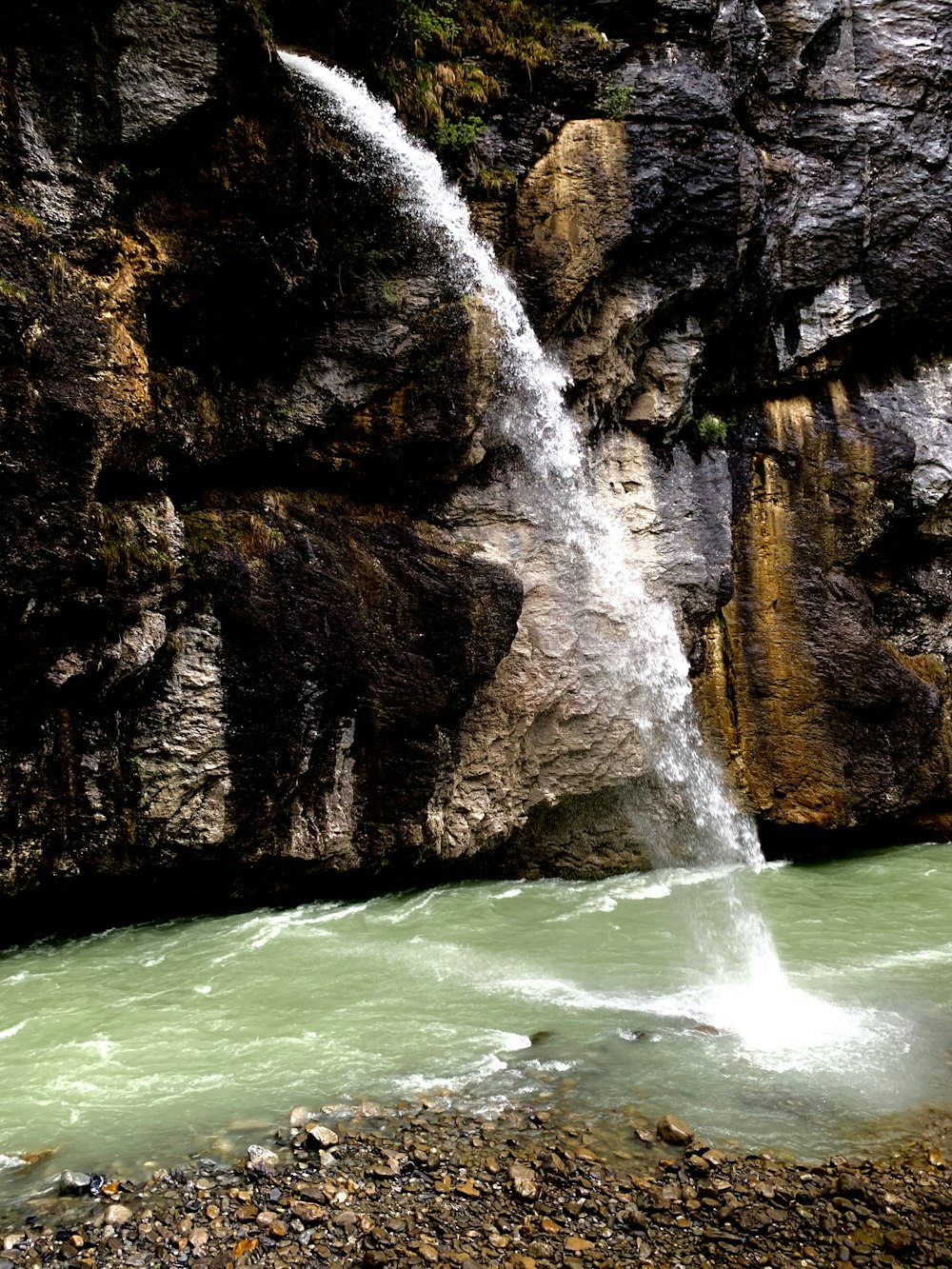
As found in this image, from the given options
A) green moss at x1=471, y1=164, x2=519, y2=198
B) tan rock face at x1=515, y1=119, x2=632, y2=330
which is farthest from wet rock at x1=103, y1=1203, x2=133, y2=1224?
green moss at x1=471, y1=164, x2=519, y2=198

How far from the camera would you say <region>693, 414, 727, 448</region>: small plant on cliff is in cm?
1182

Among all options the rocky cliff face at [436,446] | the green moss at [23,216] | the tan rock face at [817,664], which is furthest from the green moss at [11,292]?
the tan rock face at [817,664]

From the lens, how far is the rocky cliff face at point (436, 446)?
718cm

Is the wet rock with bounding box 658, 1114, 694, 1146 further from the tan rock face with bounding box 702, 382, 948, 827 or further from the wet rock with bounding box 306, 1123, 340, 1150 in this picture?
the tan rock face with bounding box 702, 382, 948, 827

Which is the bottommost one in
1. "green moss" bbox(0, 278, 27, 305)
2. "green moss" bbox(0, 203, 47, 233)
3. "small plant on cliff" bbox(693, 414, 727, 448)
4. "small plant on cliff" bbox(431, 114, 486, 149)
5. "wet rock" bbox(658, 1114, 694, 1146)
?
"wet rock" bbox(658, 1114, 694, 1146)

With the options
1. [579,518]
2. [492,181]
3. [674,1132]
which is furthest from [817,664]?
[674,1132]

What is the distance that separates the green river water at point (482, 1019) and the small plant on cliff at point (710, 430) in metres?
5.62

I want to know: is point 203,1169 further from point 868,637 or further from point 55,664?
point 868,637

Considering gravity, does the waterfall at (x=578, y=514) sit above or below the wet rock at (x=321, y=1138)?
above

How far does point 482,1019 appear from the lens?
251 inches

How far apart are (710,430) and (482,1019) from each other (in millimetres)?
8041

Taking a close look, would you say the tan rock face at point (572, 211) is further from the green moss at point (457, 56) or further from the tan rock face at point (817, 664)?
the tan rock face at point (817, 664)

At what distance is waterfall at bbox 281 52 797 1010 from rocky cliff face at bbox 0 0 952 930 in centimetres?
27

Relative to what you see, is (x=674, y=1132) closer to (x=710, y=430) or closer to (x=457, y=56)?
(x=710, y=430)
